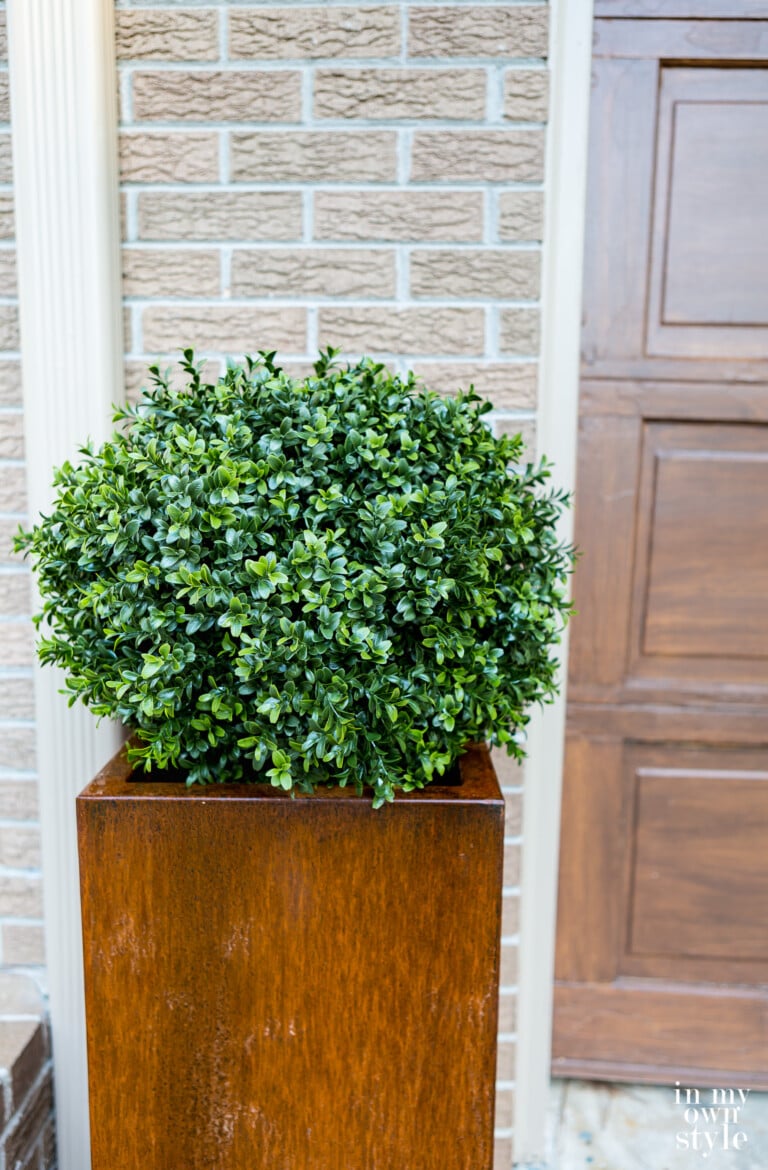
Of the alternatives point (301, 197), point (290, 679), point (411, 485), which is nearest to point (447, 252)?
point (301, 197)

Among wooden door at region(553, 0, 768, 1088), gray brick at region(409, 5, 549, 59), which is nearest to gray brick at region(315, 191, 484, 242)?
gray brick at region(409, 5, 549, 59)

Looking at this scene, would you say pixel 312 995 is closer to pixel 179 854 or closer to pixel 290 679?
pixel 179 854

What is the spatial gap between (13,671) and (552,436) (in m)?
1.09

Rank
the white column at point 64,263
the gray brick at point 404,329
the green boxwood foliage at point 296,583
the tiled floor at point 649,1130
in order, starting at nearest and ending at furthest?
the green boxwood foliage at point 296,583 → the white column at point 64,263 → the gray brick at point 404,329 → the tiled floor at point 649,1130

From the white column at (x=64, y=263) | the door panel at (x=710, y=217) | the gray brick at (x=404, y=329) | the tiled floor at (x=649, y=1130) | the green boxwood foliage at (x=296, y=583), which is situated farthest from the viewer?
the tiled floor at (x=649, y=1130)

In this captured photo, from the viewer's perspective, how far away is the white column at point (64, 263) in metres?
1.40

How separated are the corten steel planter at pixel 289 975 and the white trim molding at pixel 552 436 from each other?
60 centimetres

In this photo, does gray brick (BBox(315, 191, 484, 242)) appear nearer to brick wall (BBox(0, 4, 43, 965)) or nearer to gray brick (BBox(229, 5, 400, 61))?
gray brick (BBox(229, 5, 400, 61))

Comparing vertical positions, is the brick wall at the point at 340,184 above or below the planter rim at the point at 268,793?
above

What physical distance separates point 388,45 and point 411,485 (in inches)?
34.4

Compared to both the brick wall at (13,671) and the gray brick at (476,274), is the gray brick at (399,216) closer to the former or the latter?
the gray brick at (476,274)

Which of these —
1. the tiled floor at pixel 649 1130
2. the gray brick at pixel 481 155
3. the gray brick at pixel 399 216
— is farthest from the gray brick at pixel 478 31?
the tiled floor at pixel 649 1130

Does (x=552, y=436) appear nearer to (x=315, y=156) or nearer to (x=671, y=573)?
(x=671, y=573)

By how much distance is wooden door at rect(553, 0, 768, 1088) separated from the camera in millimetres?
1627
